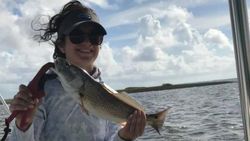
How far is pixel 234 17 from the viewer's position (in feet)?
9.25

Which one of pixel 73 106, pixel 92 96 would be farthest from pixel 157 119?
pixel 73 106

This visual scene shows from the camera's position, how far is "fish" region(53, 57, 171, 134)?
3.18m

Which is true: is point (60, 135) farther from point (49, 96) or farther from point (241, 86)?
point (241, 86)

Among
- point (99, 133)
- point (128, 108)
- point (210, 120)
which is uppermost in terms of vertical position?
point (128, 108)

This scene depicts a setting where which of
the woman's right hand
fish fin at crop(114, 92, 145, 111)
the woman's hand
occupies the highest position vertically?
the woman's right hand

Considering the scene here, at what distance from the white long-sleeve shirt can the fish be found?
52 cm

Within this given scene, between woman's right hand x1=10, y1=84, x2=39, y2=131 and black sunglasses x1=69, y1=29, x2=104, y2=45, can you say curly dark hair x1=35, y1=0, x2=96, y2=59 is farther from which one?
Answer: woman's right hand x1=10, y1=84, x2=39, y2=131

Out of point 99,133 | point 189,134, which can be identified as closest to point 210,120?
point 189,134

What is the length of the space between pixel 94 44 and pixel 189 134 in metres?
12.9

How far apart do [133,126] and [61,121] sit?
2.07 ft

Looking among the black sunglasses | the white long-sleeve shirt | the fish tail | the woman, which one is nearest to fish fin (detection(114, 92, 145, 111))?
the fish tail

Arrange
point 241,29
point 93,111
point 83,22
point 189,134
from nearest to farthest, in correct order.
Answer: point 241,29, point 93,111, point 83,22, point 189,134

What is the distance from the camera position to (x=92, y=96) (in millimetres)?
3219

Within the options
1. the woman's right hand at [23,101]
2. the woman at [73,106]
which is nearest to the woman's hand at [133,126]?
the woman at [73,106]
